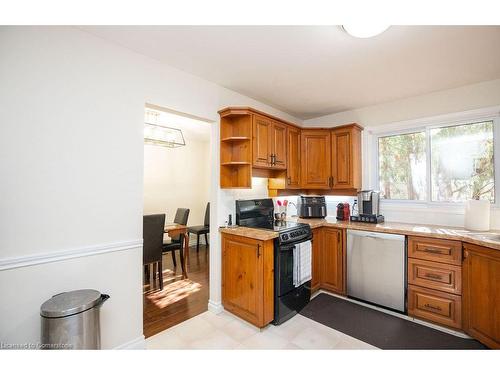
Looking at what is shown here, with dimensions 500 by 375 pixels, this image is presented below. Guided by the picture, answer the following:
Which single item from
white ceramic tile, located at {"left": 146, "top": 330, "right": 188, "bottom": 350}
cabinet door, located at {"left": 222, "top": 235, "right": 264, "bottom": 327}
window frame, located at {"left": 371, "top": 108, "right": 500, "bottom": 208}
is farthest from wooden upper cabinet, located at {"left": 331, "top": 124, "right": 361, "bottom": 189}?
white ceramic tile, located at {"left": 146, "top": 330, "right": 188, "bottom": 350}

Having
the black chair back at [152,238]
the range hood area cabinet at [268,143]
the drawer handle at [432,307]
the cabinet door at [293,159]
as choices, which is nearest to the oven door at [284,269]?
the range hood area cabinet at [268,143]

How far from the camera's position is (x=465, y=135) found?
8.80 ft

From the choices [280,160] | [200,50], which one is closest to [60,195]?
[200,50]

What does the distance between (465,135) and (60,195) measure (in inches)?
162

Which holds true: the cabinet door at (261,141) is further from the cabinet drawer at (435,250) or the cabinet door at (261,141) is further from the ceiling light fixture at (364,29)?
the cabinet drawer at (435,250)

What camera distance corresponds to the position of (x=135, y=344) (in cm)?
189

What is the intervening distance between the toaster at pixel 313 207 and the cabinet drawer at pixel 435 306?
4.49ft

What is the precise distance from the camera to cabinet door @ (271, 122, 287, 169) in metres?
2.85

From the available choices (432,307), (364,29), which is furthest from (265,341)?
(364,29)

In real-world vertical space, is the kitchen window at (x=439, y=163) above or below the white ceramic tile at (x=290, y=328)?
above

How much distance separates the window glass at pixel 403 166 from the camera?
9.79 ft

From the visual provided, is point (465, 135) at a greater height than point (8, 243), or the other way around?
point (465, 135)
